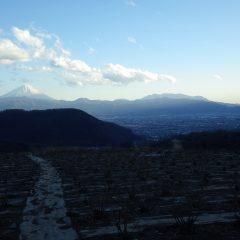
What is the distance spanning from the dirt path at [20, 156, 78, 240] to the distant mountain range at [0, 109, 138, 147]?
346 ft

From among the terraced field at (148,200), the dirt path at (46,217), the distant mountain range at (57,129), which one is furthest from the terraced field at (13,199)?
the distant mountain range at (57,129)

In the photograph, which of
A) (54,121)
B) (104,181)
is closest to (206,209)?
(104,181)

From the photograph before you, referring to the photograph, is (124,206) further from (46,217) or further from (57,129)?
(57,129)

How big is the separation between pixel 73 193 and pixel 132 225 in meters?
6.99

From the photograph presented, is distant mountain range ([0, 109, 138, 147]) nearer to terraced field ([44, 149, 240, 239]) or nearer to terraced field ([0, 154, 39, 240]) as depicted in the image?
terraced field ([0, 154, 39, 240])

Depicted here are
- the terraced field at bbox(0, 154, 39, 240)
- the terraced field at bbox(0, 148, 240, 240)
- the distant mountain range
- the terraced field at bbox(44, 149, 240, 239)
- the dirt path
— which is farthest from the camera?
the distant mountain range

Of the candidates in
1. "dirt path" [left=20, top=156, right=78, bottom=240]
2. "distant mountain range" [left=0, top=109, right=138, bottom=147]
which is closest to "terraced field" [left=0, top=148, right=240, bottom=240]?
"dirt path" [left=20, top=156, right=78, bottom=240]

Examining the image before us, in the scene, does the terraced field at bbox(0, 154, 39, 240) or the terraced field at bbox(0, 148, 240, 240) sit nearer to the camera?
the terraced field at bbox(0, 148, 240, 240)

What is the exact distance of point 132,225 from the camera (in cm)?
1255

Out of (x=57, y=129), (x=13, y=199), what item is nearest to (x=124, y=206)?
(x=13, y=199)

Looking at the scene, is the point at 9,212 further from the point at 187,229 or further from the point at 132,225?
the point at 187,229

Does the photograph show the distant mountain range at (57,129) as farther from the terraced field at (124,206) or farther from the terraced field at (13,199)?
the terraced field at (124,206)

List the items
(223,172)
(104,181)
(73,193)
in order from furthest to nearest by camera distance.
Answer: (223,172) < (104,181) < (73,193)

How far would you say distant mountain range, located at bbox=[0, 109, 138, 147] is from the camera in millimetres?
130375
